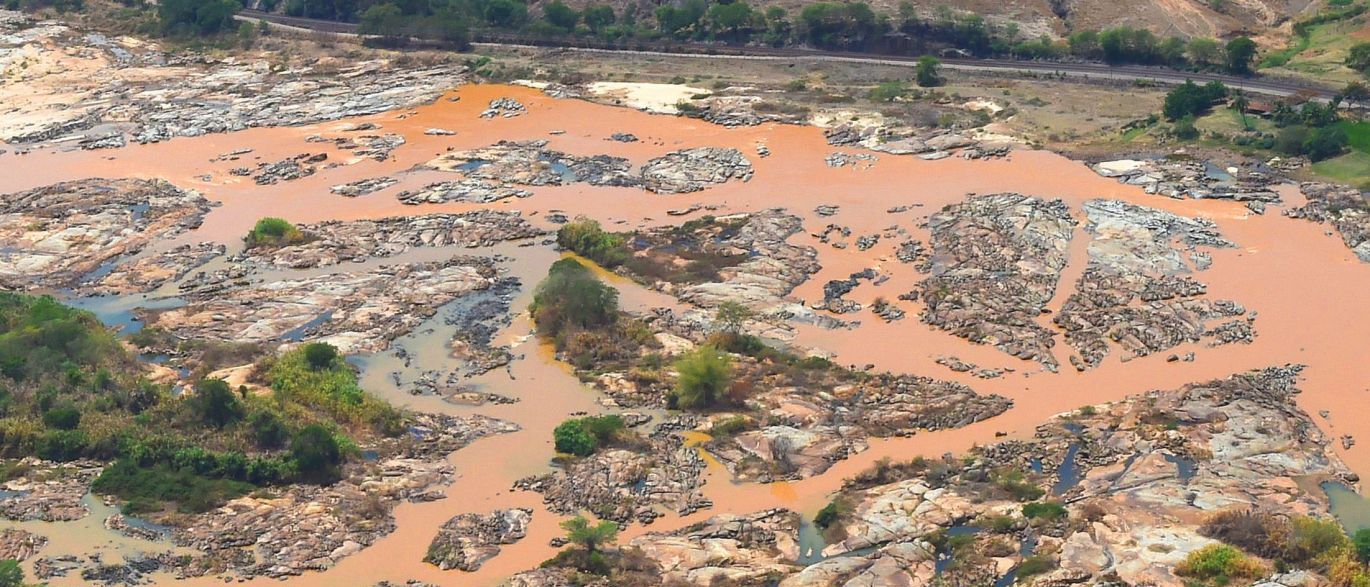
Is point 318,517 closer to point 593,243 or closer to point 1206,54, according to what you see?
point 593,243

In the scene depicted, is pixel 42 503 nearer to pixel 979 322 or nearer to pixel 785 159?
pixel 979 322

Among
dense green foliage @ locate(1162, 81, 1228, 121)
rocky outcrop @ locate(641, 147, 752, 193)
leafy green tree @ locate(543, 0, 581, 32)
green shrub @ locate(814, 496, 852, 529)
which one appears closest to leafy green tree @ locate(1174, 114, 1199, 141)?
dense green foliage @ locate(1162, 81, 1228, 121)

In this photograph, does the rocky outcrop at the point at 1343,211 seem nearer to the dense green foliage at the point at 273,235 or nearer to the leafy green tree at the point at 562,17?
the dense green foliage at the point at 273,235

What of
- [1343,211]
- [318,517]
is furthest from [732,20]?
[318,517]

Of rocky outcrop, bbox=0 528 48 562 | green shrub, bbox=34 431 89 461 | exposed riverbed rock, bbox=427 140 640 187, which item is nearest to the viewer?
rocky outcrop, bbox=0 528 48 562

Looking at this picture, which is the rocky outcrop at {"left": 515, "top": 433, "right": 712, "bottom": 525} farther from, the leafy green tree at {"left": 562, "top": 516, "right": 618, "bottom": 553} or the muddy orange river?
the leafy green tree at {"left": 562, "top": 516, "right": 618, "bottom": 553}

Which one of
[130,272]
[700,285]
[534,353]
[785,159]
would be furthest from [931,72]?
[130,272]

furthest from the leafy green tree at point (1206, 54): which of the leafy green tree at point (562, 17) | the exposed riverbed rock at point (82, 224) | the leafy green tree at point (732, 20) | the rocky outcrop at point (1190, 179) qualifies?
the exposed riverbed rock at point (82, 224)
